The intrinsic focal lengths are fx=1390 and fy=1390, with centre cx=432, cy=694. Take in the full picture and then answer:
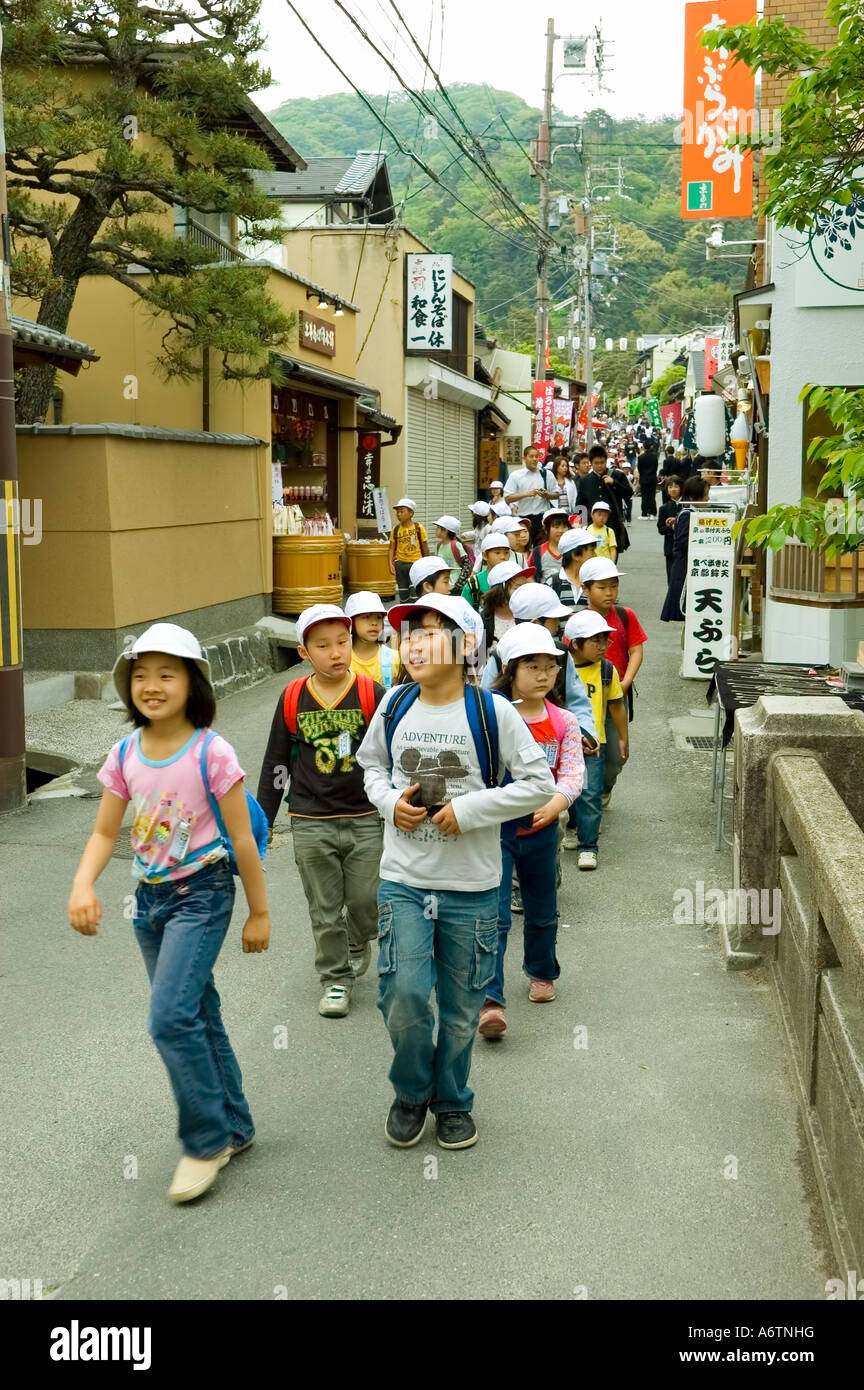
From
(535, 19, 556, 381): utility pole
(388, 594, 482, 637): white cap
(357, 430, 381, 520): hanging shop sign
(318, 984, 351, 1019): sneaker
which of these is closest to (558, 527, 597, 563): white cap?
(318, 984, 351, 1019): sneaker

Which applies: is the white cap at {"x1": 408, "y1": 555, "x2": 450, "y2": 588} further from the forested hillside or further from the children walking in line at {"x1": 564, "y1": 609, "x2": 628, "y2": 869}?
the forested hillside

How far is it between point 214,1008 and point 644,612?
16696 mm

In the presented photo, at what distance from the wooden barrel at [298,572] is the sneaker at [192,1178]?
13.3m

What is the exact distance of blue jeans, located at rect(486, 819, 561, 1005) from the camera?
5.45 m

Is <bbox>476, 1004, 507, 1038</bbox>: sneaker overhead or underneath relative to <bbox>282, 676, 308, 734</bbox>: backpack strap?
underneath

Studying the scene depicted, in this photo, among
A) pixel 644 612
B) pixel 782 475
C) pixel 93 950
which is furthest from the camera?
pixel 644 612

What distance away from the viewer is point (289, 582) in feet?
57.1

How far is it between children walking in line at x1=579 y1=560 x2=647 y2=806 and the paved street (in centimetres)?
140

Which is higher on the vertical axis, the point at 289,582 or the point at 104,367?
the point at 104,367

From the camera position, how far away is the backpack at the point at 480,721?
4.39m

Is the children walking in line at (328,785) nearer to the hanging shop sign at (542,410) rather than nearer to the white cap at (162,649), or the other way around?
the white cap at (162,649)

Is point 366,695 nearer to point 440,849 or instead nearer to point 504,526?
point 440,849

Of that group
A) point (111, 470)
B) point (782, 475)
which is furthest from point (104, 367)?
point (782, 475)
